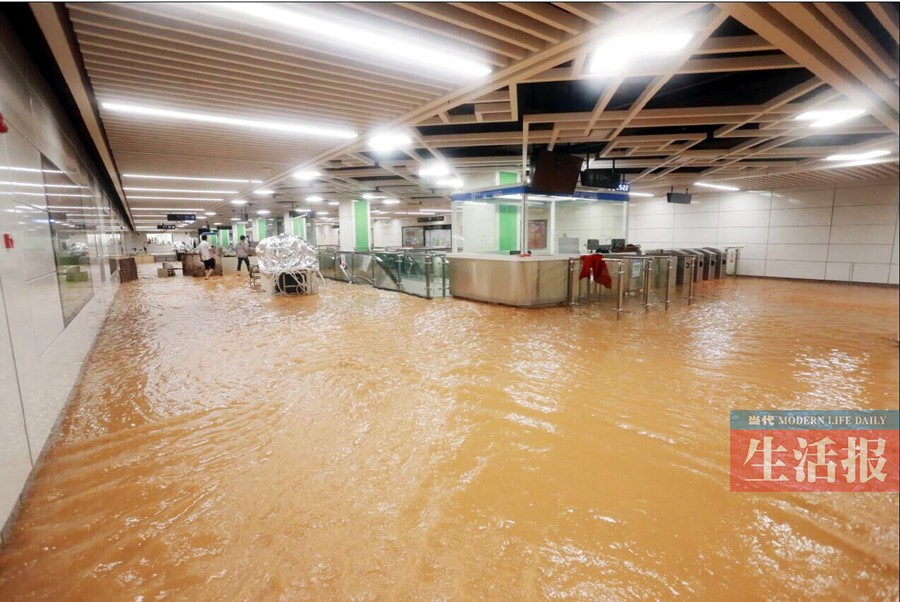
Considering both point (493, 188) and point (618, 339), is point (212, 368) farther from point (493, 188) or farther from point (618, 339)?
point (493, 188)

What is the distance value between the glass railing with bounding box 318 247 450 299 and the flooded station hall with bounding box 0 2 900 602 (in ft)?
5.54

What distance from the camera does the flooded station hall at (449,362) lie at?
1812mm

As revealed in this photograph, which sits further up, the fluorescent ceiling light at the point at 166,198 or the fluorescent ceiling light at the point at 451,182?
the fluorescent ceiling light at the point at 451,182

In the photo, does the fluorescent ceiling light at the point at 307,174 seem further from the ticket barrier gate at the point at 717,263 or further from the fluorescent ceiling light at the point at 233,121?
the ticket barrier gate at the point at 717,263

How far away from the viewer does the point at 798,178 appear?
1117cm

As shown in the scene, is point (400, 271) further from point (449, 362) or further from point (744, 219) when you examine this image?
point (744, 219)

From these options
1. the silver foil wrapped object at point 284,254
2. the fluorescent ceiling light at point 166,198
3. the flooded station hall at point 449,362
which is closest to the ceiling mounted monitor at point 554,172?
the flooded station hall at point 449,362

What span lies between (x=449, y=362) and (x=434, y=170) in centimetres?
652

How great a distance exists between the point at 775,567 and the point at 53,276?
5.17 m

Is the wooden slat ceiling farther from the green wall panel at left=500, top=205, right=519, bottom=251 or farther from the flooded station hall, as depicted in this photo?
the green wall panel at left=500, top=205, right=519, bottom=251

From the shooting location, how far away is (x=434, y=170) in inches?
384

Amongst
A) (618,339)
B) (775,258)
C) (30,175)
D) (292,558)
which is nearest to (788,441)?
(618,339)

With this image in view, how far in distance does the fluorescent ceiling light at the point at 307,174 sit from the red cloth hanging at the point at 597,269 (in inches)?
256

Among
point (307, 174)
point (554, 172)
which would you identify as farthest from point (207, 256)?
point (554, 172)
